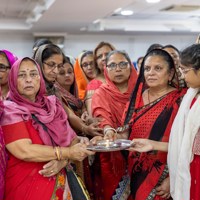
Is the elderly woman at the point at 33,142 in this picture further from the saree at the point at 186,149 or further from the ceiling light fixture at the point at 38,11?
the ceiling light fixture at the point at 38,11

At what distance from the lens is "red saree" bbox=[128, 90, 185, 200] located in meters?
2.46

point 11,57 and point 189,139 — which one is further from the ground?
point 11,57

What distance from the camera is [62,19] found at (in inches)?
359

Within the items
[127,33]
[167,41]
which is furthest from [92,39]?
[167,41]

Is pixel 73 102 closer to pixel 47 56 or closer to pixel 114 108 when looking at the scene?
pixel 114 108

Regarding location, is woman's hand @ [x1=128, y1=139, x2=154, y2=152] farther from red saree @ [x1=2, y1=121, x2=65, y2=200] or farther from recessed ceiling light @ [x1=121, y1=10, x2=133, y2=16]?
recessed ceiling light @ [x1=121, y1=10, x2=133, y2=16]

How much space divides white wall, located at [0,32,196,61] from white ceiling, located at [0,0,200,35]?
744 millimetres

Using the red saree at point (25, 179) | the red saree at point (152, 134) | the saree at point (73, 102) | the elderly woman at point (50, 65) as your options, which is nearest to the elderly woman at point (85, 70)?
the saree at point (73, 102)

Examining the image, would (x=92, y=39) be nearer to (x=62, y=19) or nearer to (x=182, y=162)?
(x=62, y=19)

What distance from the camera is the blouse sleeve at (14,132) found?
2129mm

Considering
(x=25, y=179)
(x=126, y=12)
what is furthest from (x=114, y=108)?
(x=126, y=12)

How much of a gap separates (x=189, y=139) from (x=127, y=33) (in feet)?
34.2

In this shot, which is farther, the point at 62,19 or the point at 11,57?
the point at 62,19

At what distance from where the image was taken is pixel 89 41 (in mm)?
12828
